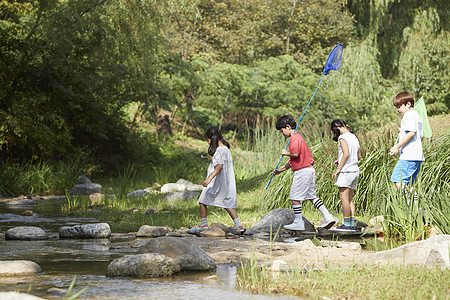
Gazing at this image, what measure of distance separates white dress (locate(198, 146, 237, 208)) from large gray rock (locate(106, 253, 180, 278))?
11.0 feet

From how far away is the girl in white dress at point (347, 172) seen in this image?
8227 mm

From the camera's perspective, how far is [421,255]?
206 inches

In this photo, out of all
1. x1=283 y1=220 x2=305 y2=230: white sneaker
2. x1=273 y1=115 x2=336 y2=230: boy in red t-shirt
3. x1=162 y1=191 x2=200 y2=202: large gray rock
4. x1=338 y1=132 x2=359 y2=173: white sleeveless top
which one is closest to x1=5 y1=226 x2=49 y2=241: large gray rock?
x1=283 y1=220 x2=305 y2=230: white sneaker

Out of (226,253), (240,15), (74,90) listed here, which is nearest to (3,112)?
(74,90)

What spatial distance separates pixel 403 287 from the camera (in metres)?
4.23

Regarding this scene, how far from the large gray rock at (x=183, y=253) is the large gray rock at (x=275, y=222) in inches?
108

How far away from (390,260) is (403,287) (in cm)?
116

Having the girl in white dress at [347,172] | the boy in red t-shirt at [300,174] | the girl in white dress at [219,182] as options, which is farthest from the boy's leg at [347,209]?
the girl in white dress at [219,182]

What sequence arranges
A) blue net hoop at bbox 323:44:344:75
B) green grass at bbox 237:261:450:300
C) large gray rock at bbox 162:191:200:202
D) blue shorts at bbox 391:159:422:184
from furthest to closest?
1. large gray rock at bbox 162:191:200:202
2. blue net hoop at bbox 323:44:344:75
3. blue shorts at bbox 391:159:422:184
4. green grass at bbox 237:261:450:300

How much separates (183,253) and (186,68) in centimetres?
1924

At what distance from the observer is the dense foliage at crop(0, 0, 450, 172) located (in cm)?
1714

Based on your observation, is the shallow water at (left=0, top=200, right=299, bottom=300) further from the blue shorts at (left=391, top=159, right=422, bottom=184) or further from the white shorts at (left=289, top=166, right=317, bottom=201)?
the blue shorts at (left=391, top=159, right=422, bottom=184)

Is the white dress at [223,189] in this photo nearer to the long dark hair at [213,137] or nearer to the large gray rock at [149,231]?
the long dark hair at [213,137]

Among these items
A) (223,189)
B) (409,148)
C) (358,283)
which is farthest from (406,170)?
(358,283)
